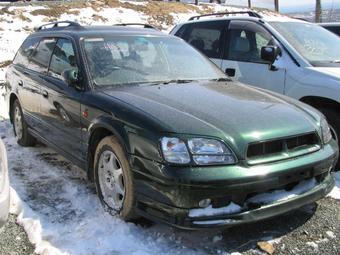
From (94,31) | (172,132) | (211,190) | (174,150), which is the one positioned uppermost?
(94,31)

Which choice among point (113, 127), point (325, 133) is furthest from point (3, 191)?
point (325, 133)

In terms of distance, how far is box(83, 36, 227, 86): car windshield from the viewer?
15.1ft

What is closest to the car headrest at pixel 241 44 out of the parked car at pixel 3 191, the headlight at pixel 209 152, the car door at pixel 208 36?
the car door at pixel 208 36

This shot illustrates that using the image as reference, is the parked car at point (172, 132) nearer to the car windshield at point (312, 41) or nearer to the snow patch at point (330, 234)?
the snow patch at point (330, 234)

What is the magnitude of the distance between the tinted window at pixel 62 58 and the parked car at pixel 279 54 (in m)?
2.34

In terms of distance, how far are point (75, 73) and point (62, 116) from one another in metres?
0.56

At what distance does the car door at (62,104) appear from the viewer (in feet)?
15.3

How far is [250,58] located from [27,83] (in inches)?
114

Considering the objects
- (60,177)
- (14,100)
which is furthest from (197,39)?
(60,177)

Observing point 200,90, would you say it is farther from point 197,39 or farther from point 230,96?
point 197,39

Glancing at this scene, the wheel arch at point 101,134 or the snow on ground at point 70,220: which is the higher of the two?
the wheel arch at point 101,134

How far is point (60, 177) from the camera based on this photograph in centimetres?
522

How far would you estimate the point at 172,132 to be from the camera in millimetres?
3506

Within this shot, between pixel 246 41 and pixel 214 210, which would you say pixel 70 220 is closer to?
pixel 214 210
